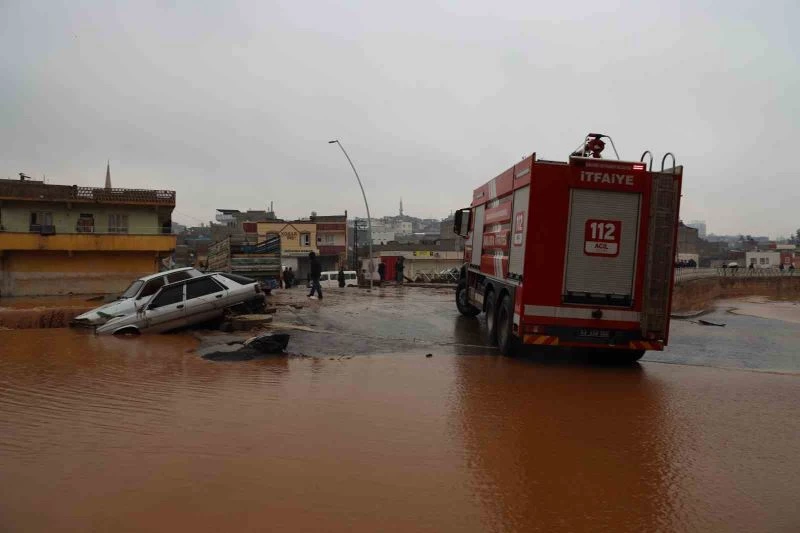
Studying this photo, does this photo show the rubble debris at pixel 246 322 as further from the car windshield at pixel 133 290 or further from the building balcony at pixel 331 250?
the building balcony at pixel 331 250

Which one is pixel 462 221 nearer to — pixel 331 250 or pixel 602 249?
pixel 602 249

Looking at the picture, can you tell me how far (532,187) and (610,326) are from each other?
2472mm

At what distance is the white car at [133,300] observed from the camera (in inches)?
475

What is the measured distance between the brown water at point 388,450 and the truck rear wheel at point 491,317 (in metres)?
2.48

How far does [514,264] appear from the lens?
984cm

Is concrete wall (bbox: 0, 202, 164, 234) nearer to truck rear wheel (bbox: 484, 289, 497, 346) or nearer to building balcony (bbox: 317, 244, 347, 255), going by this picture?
building balcony (bbox: 317, 244, 347, 255)

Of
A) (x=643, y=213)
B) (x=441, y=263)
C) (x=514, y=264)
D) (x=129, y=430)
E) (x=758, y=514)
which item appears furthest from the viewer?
(x=441, y=263)

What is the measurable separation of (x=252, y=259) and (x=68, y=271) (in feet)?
61.6

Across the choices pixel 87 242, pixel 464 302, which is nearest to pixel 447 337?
pixel 464 302

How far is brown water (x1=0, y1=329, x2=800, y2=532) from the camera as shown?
3.97 m

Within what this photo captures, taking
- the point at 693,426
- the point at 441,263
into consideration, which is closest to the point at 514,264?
the point at 693,426

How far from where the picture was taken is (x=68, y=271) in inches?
1439

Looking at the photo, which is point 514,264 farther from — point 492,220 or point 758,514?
point 758,514

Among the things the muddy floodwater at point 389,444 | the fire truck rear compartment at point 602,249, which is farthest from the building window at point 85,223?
the fire truck rear compartment at point 602,249
